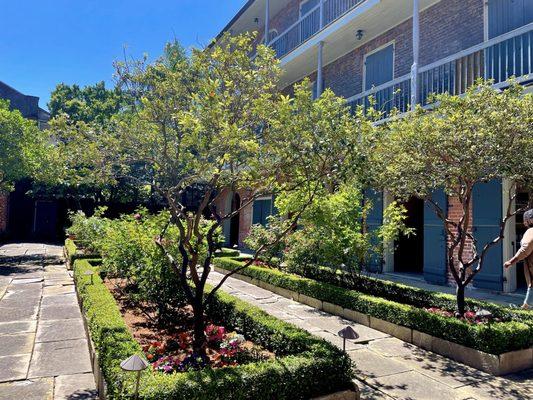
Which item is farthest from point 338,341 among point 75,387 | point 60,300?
point 60,300

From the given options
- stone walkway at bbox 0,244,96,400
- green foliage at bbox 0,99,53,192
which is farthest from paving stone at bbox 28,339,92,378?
green foliage at bbox 0,99,53,192

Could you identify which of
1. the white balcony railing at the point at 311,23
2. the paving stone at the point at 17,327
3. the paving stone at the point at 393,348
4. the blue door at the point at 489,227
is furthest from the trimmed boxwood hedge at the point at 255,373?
the white balcony railing at the point at 311,23

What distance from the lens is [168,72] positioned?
4910mm

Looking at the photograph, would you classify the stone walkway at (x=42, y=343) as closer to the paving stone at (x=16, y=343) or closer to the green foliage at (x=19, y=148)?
the paving stone at (x=16, y=343)

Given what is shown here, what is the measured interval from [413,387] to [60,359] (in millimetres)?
4292

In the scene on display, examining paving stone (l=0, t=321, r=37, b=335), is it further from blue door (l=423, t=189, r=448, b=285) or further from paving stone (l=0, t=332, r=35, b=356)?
blue door (l=423, t=189, r=448, b=285)

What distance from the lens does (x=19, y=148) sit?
13938 millimetres

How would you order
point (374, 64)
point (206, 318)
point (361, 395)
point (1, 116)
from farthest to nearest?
point (1, 116)
point (374, 64)
point (206, 318)
point (361, 395)

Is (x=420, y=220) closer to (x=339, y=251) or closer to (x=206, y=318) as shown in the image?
(x=339, y=251)

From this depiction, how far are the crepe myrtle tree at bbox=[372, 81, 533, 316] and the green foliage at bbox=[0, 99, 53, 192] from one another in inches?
450

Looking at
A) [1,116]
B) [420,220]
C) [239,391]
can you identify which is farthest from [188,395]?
[1,116]

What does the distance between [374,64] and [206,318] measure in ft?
32.0

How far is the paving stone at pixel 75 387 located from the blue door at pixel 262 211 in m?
12.2

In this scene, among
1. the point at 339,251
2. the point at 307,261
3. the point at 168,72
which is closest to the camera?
the point at 168,72
